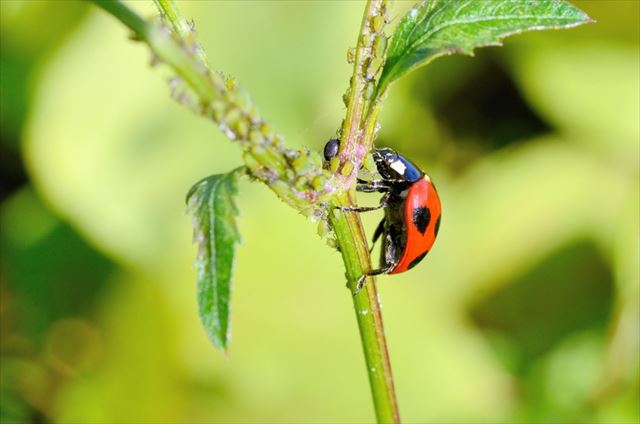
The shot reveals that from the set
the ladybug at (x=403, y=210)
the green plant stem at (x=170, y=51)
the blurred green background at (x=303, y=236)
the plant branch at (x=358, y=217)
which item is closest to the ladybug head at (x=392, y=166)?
the ladybug at (x=403, y=210)

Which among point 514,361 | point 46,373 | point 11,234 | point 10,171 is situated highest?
point 10,171

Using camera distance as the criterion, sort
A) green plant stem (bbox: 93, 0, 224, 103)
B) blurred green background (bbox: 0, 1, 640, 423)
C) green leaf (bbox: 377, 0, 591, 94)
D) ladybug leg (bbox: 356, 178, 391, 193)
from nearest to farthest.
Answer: green plant stem (bbox: 93, 0, 224, 103) < green leaf (bbox: 377, 0, 591, 94) < ladybug leg (bbox: 356, 178, 391, 193) < blurred green background (bbox: 0, 1, 640, 423)

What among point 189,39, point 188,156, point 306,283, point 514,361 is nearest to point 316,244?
point 306,283

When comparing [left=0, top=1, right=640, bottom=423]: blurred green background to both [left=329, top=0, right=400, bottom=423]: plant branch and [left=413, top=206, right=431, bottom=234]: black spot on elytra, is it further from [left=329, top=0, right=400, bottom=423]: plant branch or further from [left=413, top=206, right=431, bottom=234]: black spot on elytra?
[left=329, top=0, right=400, bottom=423]: plant branch

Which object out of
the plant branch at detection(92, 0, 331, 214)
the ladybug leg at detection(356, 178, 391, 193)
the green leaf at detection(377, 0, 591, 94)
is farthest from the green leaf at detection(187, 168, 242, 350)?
the ladybug leg at detection(356, 178, 391, 193)

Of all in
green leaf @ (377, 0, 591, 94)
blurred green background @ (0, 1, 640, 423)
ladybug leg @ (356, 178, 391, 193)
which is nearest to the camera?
green leaf @ (377, 0, 591, 94)

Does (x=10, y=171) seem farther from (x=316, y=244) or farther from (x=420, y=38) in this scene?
(x=420, y=38)

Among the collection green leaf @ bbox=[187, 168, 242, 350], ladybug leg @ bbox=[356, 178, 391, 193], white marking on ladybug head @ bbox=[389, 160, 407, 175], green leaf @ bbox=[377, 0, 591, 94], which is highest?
green leaf @ bbox=[377, 0, 591, 94]

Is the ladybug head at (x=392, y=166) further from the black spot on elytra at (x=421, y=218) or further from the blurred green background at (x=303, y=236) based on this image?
the blurred green background at (x=303, y=236)
